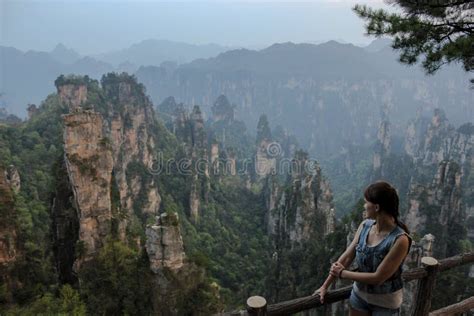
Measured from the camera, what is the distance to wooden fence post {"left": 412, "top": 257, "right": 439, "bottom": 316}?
383 cm

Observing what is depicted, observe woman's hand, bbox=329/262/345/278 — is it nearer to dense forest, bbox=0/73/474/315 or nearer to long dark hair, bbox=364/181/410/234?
long dark hair, bbox=364/181/410/234

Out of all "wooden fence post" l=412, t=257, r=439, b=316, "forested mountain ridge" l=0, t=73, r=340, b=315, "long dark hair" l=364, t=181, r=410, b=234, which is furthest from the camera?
"forested mountain ridge" l=0, t=73, r=340, b=315

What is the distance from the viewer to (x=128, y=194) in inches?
1259

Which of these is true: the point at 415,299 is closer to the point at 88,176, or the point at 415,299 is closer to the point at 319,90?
the point at 88,176

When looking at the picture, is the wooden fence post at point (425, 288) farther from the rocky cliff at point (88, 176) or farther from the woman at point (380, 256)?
the rocky cliff at point (88, 176)

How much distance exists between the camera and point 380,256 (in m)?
3.04

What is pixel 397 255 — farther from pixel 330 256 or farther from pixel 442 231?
pixel 442 231

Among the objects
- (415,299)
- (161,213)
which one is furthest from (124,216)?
(415,299)

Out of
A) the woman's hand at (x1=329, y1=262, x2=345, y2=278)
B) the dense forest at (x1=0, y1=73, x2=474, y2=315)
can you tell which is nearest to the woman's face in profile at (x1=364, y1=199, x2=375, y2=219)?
the woman's hand at (x1=329, y1=262, x2=345, y2=278)

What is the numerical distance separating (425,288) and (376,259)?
123cm

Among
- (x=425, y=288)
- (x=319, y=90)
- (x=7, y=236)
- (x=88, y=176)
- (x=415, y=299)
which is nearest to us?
(x=425, y=288)

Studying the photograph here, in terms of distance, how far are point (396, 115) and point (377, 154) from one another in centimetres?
6770

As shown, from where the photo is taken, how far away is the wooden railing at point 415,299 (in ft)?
10.1

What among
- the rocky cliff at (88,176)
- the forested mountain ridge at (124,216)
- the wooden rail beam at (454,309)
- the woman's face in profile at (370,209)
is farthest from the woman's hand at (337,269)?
the rocky cliff at (88,176)
